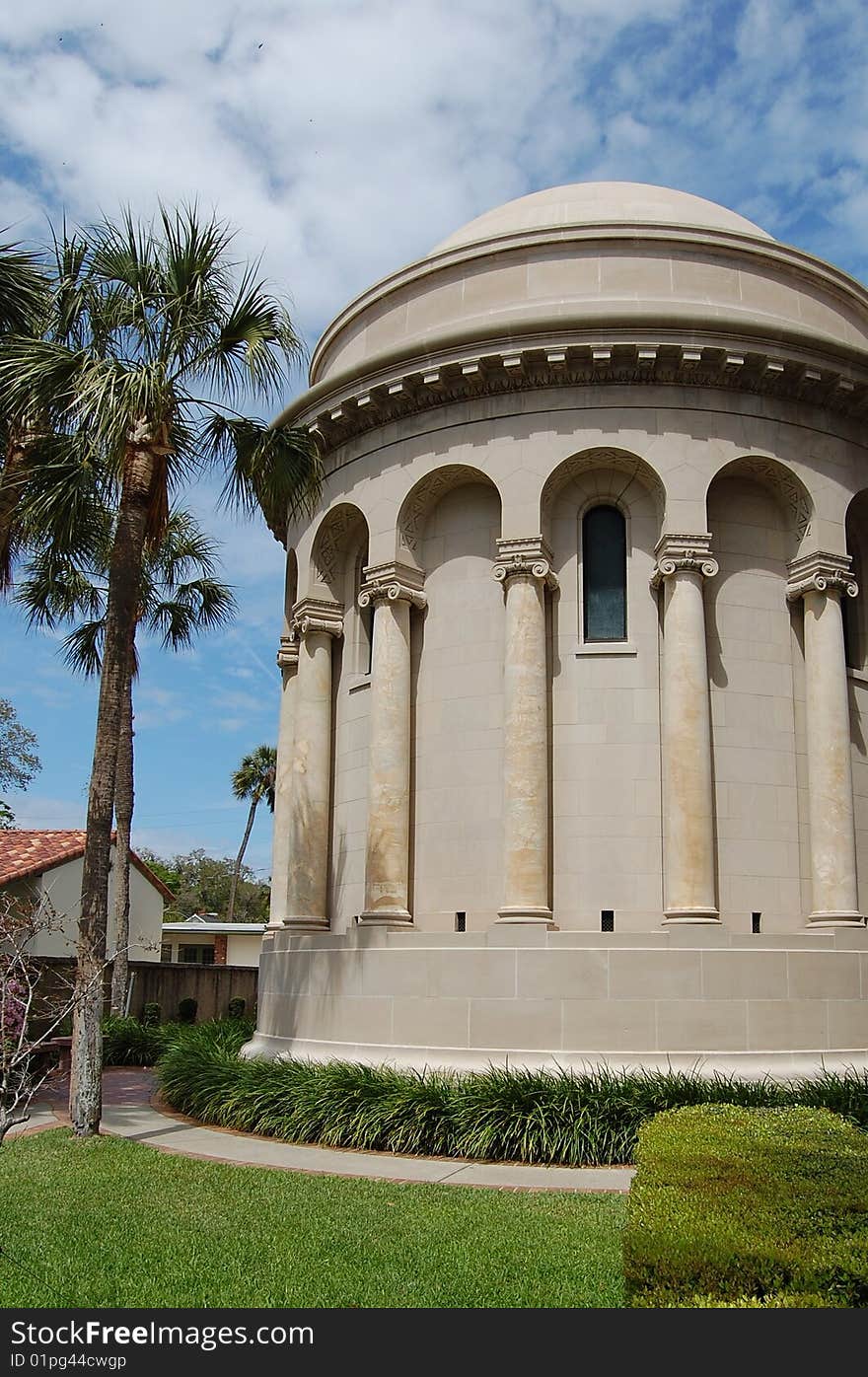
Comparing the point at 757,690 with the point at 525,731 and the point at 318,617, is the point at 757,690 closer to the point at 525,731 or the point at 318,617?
the point at 525,731

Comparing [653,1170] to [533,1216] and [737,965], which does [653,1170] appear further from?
[737,965]

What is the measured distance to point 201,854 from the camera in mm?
108875

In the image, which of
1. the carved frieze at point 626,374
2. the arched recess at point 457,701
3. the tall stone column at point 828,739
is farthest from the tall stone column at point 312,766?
the tall stone column at point 828,739

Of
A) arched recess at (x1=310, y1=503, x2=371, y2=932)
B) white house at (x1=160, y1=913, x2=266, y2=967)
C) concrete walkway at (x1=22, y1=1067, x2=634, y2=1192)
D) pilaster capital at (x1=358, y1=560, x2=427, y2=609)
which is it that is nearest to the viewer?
concrete walkway at (x1=22, y1=1067, x2=634, y2=1192)

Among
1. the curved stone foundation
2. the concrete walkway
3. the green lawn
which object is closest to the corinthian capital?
the curved stone foundation

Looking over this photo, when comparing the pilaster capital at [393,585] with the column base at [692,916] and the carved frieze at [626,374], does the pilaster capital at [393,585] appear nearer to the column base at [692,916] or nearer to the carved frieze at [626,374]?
the carved frieze at [626,374]

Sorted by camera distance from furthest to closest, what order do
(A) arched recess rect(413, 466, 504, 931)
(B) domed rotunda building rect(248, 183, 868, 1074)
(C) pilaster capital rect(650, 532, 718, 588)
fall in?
(A) arched recess rect(413, 466, 504, 931), (C) pilaster capital rect(650, 532, 718, 588), (B) domed rotunda building rect(248, 183, 868, 1074)

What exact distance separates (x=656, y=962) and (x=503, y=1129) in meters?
3.14

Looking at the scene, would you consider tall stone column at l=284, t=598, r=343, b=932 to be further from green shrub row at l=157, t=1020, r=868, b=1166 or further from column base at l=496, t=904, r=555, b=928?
column base at l=496, t=904, r=555, b=928

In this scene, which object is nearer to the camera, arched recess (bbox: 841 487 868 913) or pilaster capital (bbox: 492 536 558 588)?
pilaster capital (bbox: 492 536 558 588)

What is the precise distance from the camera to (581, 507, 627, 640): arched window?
1811 cm

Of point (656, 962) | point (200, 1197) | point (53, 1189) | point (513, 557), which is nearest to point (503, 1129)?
point (656, 962)

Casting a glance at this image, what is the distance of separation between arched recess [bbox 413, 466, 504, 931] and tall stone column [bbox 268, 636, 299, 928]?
3.67 m

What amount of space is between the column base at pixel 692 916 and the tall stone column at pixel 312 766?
622 cm
